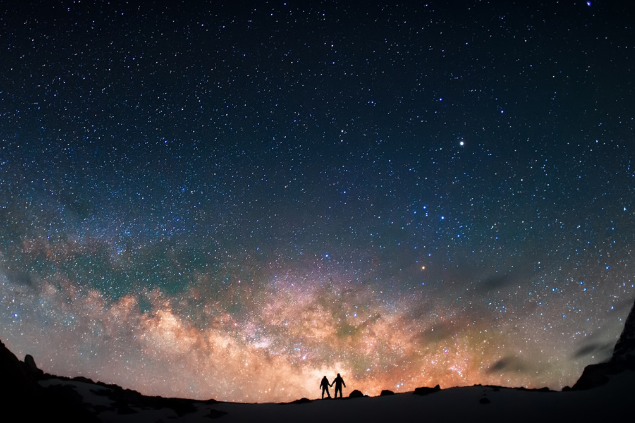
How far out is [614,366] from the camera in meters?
24.1

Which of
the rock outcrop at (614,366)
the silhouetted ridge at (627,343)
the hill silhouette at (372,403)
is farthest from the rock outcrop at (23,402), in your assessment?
the silhouetted ridge at (627,343)

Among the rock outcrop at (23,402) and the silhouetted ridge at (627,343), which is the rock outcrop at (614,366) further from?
the rock outcrop at (23,402)

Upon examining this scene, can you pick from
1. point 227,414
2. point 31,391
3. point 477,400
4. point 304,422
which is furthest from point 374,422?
point 31,391

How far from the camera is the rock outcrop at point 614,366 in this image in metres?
22.1

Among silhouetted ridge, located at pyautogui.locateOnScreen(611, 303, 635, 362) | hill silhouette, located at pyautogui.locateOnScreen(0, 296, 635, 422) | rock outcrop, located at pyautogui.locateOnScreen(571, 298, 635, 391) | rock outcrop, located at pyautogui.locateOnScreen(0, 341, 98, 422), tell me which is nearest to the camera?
rock outcrop, located at pyautogui.locateOnScreen(0, 341, 98, 422)

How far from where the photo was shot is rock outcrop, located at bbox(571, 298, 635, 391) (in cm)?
2214

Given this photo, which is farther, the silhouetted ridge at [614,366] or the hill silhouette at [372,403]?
the silhouetted ridge at [614,366]

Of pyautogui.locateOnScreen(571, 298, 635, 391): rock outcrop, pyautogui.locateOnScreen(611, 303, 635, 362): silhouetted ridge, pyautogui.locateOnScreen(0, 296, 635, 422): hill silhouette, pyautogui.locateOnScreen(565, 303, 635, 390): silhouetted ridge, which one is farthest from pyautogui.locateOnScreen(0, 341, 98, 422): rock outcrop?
pyautogui.locateOnScreen(611, 303, 635, 362): silhouetted ridge

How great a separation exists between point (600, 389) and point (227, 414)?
23.5 meters

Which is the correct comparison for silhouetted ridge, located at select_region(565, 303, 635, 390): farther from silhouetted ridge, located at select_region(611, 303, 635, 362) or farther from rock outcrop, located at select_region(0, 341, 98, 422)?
rock outcrop, located at select_region(0, 341, 98, 422)

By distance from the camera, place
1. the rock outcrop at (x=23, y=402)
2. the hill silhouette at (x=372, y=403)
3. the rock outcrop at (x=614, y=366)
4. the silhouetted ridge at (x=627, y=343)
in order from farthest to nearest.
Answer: the silhouetted ridge at (x=627, y=343) < the rock outcrop at (x=614, y=366) < the hill silhouette at (x=372, y=403) < the rock outcrop at (x=23, y=402)

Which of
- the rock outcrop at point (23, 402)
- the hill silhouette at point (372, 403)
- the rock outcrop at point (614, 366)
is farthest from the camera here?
the rock outcrop at point (614, 366)

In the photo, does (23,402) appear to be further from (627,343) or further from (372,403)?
(627,343)

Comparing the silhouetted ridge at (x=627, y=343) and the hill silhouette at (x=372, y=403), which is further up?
the silhouetted ridge at (x=627, y=343)
